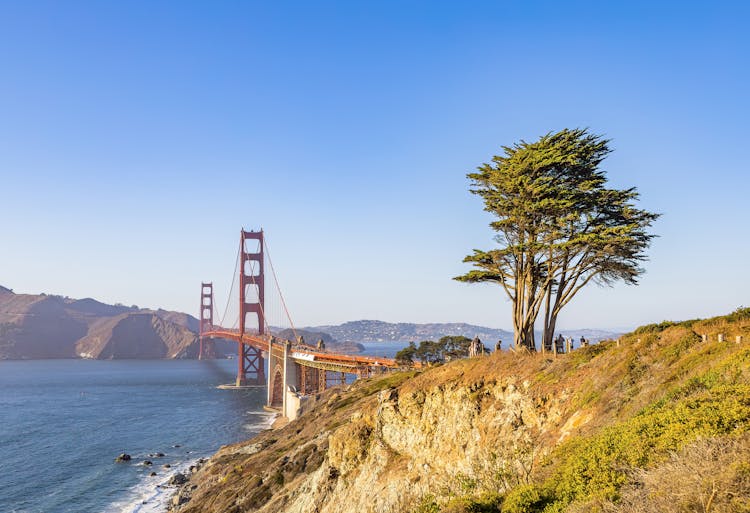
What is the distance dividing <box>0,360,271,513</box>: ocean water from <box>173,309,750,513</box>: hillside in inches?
513

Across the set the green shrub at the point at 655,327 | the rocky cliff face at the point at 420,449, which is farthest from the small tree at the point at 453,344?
the green shrub at the point at 655,327

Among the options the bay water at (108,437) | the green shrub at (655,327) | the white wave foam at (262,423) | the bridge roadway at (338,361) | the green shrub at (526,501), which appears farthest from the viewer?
the white wave foam at (262,423)

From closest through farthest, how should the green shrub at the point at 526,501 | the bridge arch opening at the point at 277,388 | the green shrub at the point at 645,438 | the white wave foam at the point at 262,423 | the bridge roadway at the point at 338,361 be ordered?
the green shrub at the point at 645,438 < the green shrub at the point at 526,501 < the bridge roadway at the point at 338,361 < the white wave foam at the point at 262,423 < the bridge arch opening at the point at 277,388

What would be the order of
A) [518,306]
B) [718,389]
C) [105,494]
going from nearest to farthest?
[718,389] → [518,306] → [105,494]

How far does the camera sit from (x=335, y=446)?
30.7 meters

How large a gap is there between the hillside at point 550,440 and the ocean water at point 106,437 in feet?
42.8

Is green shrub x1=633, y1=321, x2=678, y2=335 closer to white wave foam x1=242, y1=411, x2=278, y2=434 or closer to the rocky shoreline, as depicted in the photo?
the rocky shoreline

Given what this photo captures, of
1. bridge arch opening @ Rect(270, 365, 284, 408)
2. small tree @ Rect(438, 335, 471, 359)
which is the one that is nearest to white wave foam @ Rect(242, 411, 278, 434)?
bridge arch opening @ Rect(270, 365, 284, 408)

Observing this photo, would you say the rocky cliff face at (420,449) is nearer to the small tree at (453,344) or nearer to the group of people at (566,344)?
the group of people at (566,344)

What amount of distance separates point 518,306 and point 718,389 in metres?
17.4

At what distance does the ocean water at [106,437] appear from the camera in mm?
47906

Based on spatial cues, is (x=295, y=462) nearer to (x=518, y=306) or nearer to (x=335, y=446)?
(x=335, y=446)

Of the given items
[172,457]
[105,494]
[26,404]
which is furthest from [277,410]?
[26,404]

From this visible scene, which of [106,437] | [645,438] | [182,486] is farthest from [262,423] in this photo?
[645,438]
